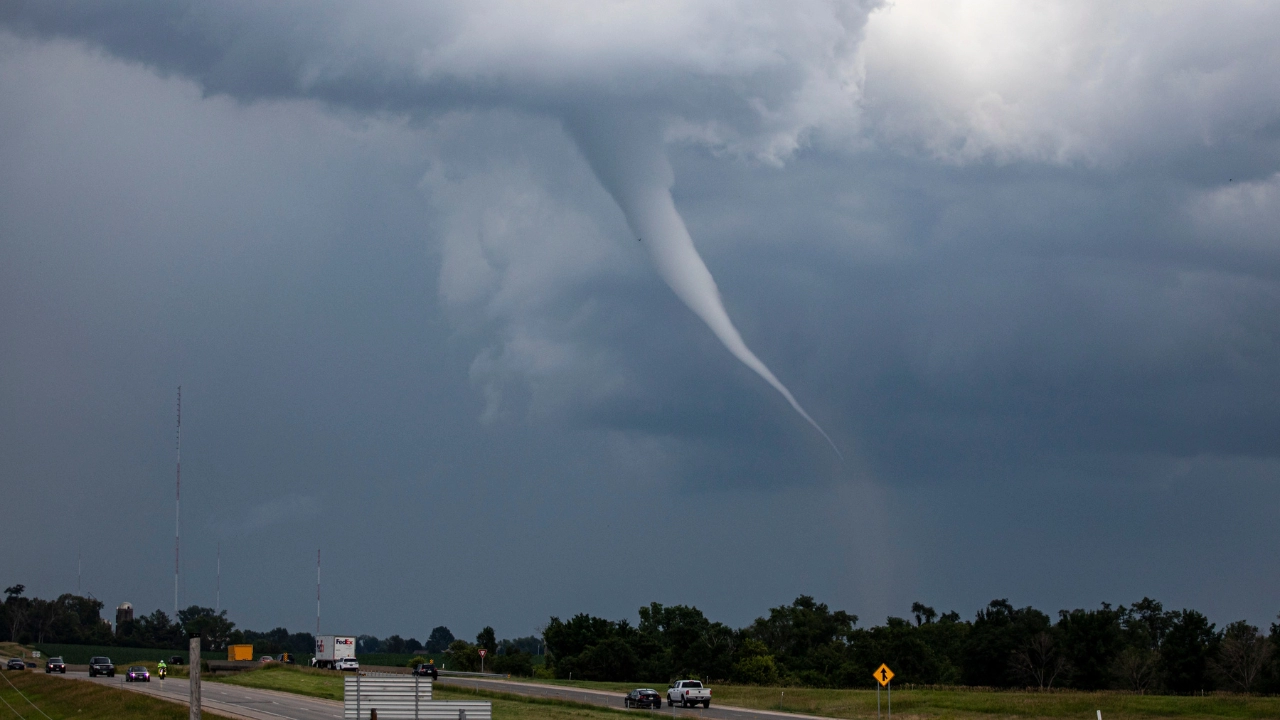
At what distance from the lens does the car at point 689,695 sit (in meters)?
85.9

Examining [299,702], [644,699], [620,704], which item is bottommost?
[620,704]

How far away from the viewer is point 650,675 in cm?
15850

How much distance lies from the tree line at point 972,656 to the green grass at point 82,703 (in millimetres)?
77935

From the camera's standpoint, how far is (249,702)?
78188mm

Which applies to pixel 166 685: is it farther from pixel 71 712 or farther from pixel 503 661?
pixel 503 661

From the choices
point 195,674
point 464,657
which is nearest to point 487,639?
point 464,657

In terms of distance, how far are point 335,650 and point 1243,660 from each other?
93.9m

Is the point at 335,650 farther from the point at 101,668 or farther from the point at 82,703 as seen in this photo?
the point at 82,703

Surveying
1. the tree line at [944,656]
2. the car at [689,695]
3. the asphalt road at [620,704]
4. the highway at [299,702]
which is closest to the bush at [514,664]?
the tree line at [944,656]

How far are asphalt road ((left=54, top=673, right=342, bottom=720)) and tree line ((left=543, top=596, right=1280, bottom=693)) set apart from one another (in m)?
66.4

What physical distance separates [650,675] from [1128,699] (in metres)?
82.5

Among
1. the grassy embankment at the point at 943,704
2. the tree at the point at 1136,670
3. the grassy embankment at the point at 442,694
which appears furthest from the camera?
the tree at the point at 1136,670

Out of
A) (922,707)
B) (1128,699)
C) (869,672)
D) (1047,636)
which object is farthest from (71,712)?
(1047,636)

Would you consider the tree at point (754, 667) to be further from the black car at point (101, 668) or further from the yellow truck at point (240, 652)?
the black car at point (101, 668)
